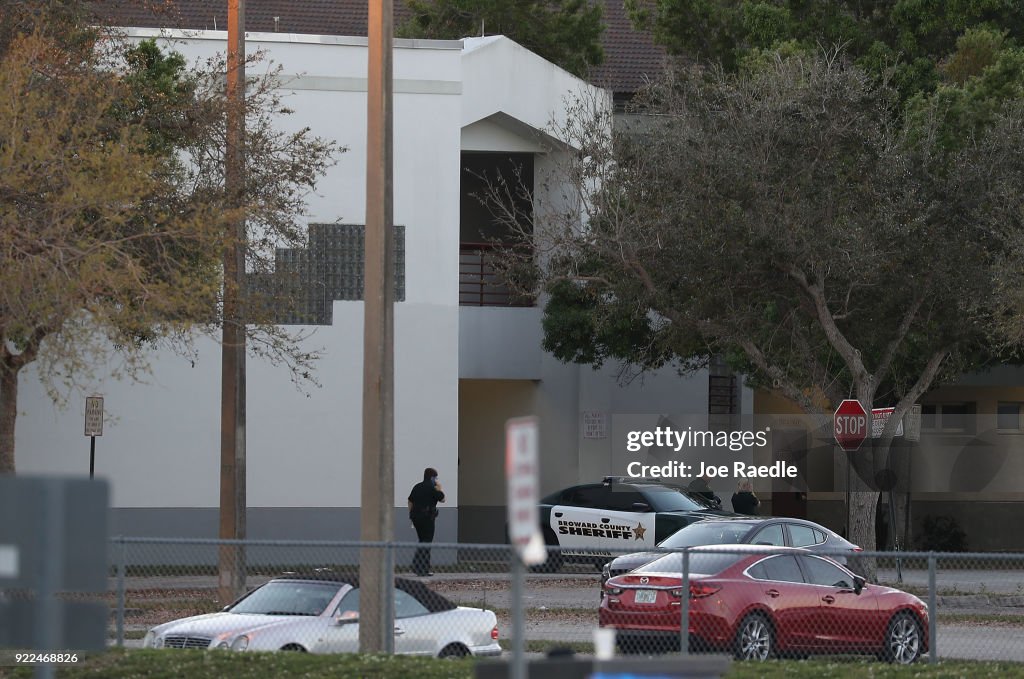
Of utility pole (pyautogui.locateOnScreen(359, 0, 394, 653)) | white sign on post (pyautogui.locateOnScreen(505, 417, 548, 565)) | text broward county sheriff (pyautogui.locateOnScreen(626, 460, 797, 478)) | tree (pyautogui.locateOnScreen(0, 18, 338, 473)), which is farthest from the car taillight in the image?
text broward county sheriff (pyautogui.locateOnScreen(626, 460, 797, 478))

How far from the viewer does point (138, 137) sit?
1563cm

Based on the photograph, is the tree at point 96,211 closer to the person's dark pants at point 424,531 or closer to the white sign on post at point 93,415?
the white sign on post at point 93,415

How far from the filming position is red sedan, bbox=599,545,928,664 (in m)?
14.1

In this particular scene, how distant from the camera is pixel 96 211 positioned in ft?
48.8

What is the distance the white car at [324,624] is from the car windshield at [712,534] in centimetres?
447

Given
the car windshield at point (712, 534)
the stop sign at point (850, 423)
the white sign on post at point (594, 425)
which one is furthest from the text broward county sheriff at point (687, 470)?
the car windshield at point (712, 534)

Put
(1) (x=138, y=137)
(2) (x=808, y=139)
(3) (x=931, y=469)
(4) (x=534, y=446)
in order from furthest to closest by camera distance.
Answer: (3) (x=931, y=469) < (2) (x=808, y=139) < (1) (x=138, y=137) < (4) (x=534, y=446)

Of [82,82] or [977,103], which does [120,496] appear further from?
[977,103]

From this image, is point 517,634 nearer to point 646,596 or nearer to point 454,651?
point 454,651

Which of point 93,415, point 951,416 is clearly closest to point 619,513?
point 93,415

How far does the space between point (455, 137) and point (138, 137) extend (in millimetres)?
12535

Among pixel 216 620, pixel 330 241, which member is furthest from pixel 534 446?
pixel 330 241

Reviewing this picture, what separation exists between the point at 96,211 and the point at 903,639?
9.20 metres

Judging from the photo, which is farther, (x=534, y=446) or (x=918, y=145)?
(x=918, y=145)
